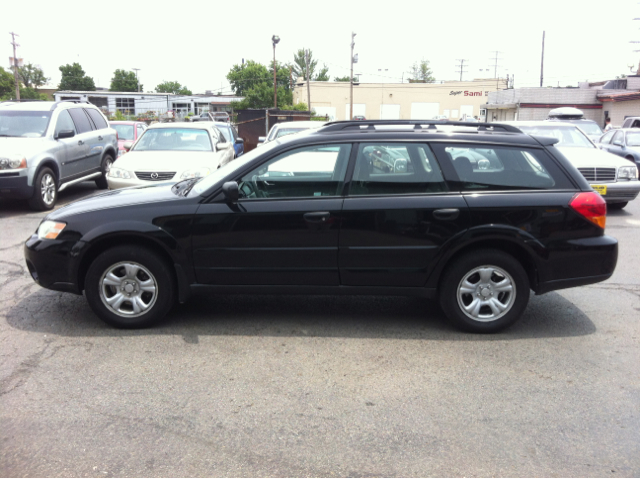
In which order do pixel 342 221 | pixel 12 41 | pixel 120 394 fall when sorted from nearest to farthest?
pixel 120 394 → pixel 342 221 → pixel 12 41

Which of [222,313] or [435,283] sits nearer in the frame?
[435,283]

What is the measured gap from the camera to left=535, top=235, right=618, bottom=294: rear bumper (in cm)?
506

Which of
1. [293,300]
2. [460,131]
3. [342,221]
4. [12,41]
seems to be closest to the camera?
[342,221]

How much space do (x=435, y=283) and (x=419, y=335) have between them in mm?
450

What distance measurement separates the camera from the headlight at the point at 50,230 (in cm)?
507

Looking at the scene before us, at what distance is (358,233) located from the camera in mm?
4969

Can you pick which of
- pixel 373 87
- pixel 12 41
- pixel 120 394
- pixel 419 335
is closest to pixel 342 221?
pixel 419 335

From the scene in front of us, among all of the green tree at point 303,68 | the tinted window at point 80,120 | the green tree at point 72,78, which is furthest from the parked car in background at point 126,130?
the green tree at point 72,78

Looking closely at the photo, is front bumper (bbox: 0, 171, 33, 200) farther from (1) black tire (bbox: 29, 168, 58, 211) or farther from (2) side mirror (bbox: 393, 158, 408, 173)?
(2) side mirror (bbox: 393, 158, 408, 173)

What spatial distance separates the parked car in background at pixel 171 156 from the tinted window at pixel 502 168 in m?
5.22

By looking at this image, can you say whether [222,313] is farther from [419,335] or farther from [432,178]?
[432,178]

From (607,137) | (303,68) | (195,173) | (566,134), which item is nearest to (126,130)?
(195,173)

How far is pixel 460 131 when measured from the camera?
532 cm

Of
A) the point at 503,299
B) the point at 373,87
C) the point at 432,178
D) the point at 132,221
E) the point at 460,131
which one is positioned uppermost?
the point at 373,87
